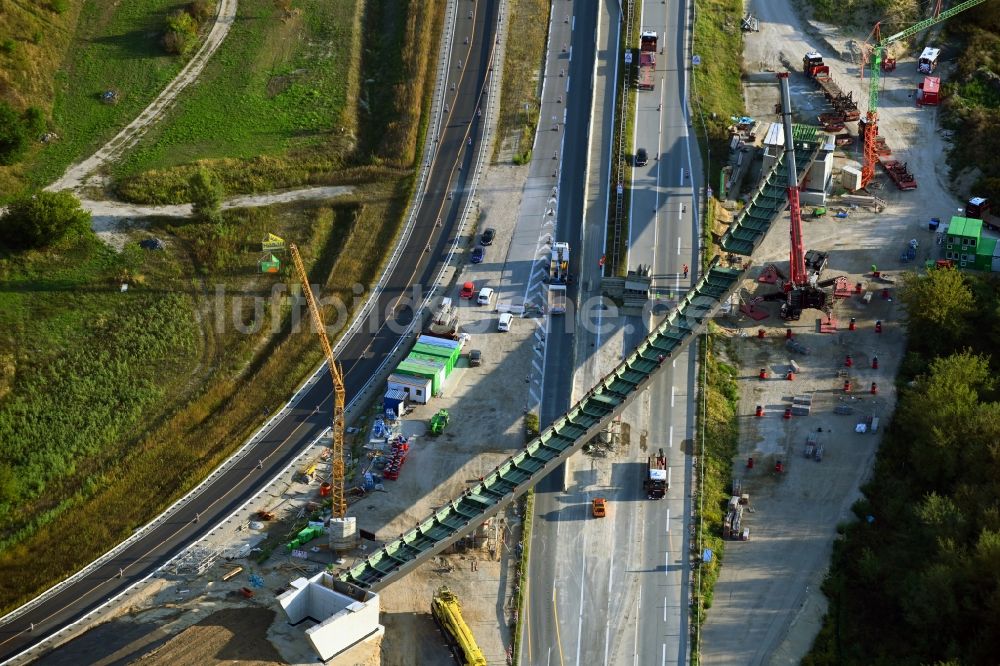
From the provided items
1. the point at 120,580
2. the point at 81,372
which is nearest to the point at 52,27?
the point at 81,372

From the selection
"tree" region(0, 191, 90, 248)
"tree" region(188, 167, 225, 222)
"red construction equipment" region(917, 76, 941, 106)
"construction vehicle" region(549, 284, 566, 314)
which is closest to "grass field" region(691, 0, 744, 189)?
"red construction equipment" region(917, 76, 941, 106)

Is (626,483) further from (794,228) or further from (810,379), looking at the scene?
(794,228)

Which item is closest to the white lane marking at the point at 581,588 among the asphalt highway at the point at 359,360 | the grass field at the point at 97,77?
the asphalt highway at the point at 359,360

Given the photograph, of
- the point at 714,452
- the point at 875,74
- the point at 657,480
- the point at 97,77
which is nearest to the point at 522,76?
the point at 875,74

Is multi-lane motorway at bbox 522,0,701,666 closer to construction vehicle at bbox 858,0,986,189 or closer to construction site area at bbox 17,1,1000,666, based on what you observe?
construction site area at bbox 17,1,1000,666

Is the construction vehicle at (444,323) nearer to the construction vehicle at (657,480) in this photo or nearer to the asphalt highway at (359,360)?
the asphalt highway at (359,360)
